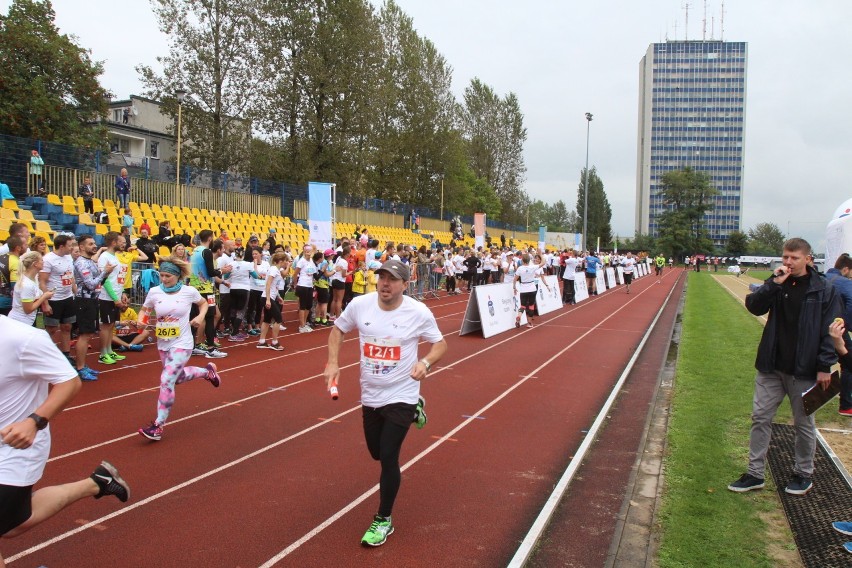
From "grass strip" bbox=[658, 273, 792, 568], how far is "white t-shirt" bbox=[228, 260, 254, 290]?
816cm

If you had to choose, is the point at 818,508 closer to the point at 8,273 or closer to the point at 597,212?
the point at 8,273

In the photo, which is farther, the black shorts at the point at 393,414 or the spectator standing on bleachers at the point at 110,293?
the spectator standing on bleachers at the point at 110,293

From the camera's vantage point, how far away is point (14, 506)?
296 cm

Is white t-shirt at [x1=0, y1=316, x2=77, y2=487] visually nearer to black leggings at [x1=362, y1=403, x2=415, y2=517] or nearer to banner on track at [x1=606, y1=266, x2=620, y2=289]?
black leggings at [x1=362, y1=403, x2=415, y2=517]

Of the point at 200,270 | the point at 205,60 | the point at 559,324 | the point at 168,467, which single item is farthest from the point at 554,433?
the point at 205,60

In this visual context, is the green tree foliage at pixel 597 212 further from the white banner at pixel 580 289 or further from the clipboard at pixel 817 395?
the clipboard at pixel 817 395

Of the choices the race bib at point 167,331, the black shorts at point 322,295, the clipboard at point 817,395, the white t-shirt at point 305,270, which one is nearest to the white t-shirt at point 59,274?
the race bib at point 167,331

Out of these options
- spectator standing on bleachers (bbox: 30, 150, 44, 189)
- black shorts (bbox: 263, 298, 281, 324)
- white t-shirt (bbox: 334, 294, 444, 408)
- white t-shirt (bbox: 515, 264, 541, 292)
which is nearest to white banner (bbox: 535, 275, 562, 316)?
white t-shirt (bbox: 515, 264, 541, 292)

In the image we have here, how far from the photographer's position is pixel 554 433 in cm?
707

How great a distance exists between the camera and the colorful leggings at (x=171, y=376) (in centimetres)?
627

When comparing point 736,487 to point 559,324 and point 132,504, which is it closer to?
point 132,504

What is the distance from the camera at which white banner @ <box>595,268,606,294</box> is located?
28.4 metres

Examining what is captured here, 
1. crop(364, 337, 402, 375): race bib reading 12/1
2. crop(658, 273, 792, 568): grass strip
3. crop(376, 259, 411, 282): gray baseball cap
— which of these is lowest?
crop(658, 273, 792, 568): grass strip

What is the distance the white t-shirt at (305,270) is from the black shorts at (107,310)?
13.9 feet
